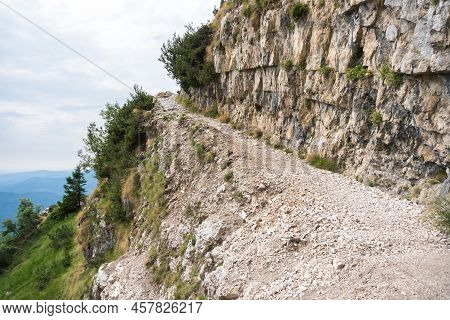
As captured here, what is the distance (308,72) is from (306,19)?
3866 millimetres

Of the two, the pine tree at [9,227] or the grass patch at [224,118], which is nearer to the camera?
the grass patch at [224,118]

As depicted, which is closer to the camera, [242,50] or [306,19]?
[306,19]

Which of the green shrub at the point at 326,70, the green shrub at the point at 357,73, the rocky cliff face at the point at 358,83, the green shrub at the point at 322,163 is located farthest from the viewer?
the green shrub at the point at 326,70

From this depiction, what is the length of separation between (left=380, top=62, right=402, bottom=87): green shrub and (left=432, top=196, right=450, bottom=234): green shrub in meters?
6.18

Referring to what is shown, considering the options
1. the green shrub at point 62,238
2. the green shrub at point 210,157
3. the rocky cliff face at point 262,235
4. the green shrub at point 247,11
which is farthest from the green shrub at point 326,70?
the green shrub at point 62,238

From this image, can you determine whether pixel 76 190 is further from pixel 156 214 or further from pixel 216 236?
pixel 216 236

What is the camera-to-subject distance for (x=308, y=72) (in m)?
25.5

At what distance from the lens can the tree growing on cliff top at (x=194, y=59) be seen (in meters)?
42.0

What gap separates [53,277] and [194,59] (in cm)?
3153

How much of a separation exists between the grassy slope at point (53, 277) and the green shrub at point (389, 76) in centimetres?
2700

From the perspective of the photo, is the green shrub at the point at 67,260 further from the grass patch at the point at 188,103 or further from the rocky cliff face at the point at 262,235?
the grass patch at the point at 188,103

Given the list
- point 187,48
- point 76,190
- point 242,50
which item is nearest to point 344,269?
point 242,50

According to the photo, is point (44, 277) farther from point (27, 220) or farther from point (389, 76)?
point (389, 76)

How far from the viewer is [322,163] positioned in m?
22.9
